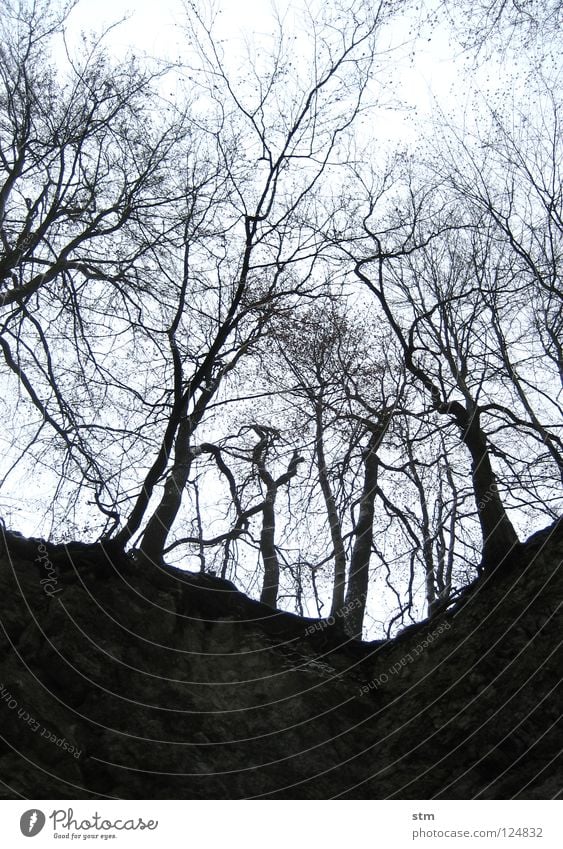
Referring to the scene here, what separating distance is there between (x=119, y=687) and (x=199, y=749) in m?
0.97

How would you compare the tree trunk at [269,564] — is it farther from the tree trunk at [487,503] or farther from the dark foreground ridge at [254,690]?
the tree trunk at [487,503]

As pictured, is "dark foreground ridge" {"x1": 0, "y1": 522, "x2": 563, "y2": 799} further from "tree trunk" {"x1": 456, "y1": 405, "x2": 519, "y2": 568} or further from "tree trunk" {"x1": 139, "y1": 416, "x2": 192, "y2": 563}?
"tree trunk" {"x1": 139, "y1": 416, "x2": 192, "y2": 563}

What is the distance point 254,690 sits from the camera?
675cm

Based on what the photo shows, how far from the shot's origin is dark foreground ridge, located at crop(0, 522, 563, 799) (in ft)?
18.2

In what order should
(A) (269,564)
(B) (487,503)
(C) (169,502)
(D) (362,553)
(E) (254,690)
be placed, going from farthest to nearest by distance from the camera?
1. (A) (269,564)
2. (D) (362,553)
3. (C) (169,502)
4. (B) (487,503)
5. (E) (254,690)

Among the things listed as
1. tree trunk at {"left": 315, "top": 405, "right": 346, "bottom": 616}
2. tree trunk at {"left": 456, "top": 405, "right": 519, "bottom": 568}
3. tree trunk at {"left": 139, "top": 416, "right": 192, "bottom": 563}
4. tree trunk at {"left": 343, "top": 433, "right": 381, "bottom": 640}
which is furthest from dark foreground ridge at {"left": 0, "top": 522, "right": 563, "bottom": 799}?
tree trunk at {"left": 315, "top": 405, "right": 346, "bottom": 616}

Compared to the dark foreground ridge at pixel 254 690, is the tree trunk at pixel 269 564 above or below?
above

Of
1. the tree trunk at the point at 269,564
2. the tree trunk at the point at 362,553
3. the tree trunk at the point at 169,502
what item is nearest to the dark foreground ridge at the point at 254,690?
the tree trunk at the point at 169,502

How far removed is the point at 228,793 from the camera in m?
5.62

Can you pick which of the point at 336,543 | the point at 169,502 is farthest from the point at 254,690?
the point at 336,543

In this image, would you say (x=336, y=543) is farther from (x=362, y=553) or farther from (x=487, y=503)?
(x=487, y=503)

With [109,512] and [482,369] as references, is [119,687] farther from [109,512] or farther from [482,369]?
[482,369]

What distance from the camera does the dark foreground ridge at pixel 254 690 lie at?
555 centimetres

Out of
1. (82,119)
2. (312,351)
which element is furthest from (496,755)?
(82,119)
